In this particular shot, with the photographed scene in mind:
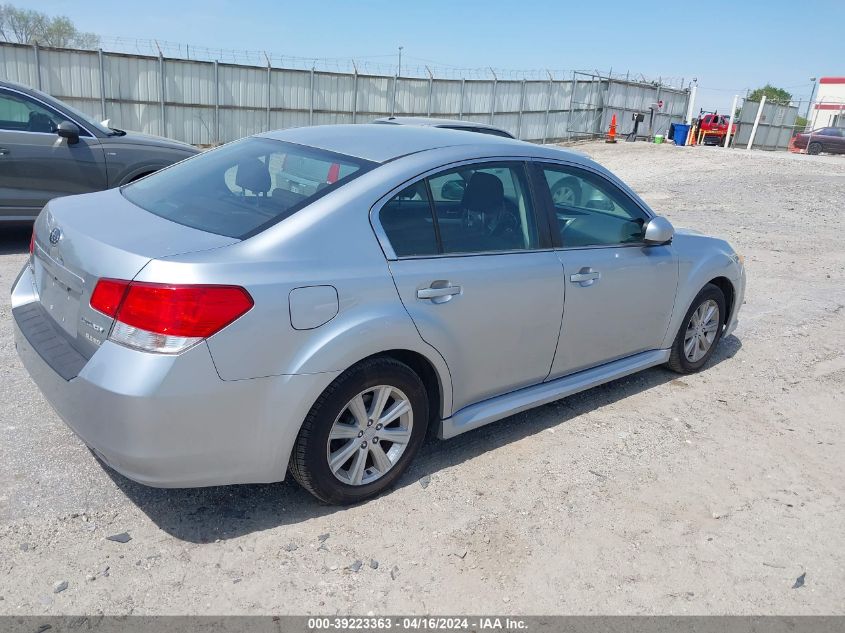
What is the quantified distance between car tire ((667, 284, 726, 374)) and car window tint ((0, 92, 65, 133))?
6.32 m

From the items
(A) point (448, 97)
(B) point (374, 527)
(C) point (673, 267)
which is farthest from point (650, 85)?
(B) point (374, 527)

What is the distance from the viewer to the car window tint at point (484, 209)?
3441 mm

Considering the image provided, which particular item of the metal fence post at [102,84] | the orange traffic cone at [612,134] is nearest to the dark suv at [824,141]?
the orange traffic cone at [612,134]

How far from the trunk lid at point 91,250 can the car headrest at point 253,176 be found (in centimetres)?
46

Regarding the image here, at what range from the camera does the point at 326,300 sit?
287 cm

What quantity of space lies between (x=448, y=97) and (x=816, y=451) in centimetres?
2290

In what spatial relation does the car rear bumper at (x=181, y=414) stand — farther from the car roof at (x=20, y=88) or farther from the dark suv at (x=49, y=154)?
the car roof at (x=20, y=88)

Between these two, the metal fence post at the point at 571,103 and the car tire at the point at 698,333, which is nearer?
the car tire at the point at 698,333

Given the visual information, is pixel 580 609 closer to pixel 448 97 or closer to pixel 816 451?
pixel 816 451

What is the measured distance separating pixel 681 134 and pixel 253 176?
28.9 metres

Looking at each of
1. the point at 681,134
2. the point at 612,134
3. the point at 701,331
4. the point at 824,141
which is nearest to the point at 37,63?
the point at 701,331

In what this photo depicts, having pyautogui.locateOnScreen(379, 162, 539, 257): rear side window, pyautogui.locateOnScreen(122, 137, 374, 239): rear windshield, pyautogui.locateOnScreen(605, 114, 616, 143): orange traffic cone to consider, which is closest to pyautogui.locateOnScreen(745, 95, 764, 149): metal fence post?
pyautogui.locateOnScreen(605, 114, 616, 143): orange traffic cone

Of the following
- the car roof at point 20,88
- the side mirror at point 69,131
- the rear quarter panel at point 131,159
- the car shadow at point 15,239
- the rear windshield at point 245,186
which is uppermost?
the car roof at point 20,88

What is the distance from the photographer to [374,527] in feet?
10.2
